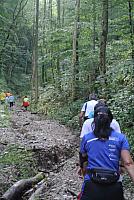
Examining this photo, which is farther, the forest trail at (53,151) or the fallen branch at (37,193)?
the forest trail at (53,151)

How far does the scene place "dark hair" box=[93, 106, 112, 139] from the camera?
4386 millimetres

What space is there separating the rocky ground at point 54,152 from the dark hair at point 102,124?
135 inches

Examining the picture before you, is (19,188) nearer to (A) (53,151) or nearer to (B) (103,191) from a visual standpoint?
(A) (53,151)

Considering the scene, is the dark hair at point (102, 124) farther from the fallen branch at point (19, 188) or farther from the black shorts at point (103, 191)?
the fallen branch at point (19, 188)

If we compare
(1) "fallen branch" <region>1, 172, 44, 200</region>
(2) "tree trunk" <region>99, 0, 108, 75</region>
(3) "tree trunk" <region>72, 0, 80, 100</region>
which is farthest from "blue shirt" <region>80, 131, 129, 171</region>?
(3) "tree trunk" <region>72, 0, 80, 100</region>

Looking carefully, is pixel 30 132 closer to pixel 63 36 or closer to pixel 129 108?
pixel 129 108

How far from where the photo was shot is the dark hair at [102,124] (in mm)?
4386

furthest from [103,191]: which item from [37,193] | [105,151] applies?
[37,193]

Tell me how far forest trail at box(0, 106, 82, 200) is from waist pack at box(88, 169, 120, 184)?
136 inches

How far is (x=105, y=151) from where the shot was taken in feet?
14.1

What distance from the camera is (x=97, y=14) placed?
78.6ft

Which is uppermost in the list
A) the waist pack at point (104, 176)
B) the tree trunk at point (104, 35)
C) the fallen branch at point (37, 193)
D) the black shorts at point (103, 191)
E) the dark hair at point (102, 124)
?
the tree trunk at point (104, 35)

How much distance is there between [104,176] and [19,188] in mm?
4229

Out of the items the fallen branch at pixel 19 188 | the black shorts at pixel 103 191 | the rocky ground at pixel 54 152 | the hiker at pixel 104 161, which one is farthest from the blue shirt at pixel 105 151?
the fallen branch at pixel 19 188
